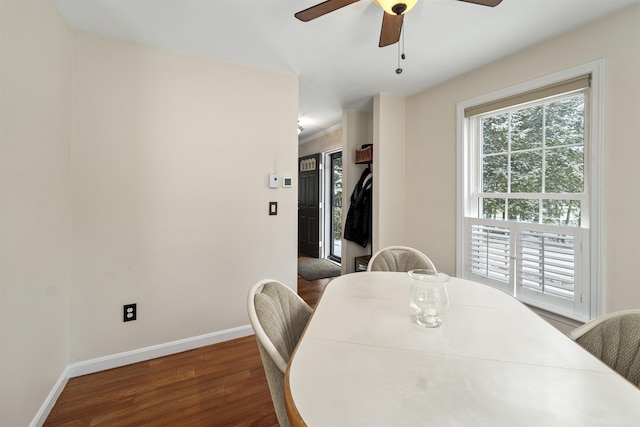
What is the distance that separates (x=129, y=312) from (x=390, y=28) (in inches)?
96.9

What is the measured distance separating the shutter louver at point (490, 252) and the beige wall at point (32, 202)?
119 inches

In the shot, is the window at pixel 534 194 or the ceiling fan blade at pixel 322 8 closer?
the ceiling fan blade at pixel 322 8

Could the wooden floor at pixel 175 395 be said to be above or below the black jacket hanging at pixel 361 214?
below

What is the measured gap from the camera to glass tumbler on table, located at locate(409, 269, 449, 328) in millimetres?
1021

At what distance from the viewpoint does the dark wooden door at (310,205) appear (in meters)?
4.96

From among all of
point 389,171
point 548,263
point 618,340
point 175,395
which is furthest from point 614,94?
point 175,395

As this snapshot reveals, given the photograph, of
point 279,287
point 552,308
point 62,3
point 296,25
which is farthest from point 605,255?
point 62,3

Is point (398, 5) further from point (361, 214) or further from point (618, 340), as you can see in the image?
point (361, 214)

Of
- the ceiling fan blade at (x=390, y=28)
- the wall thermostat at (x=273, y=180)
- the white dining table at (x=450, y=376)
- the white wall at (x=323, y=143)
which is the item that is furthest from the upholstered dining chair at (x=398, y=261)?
the white wall at (x=323, y=143)

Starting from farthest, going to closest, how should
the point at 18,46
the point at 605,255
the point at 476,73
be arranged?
1. the point at 476,73
2. the point at 605,255
3. the point at 18,46

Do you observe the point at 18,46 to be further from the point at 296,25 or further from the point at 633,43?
the point at 633,43

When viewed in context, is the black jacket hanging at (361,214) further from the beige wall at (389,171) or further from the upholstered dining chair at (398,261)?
the upholstered dining chair at (398,261)

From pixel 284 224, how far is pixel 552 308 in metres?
2.14

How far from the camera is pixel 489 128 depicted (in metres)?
2.47
